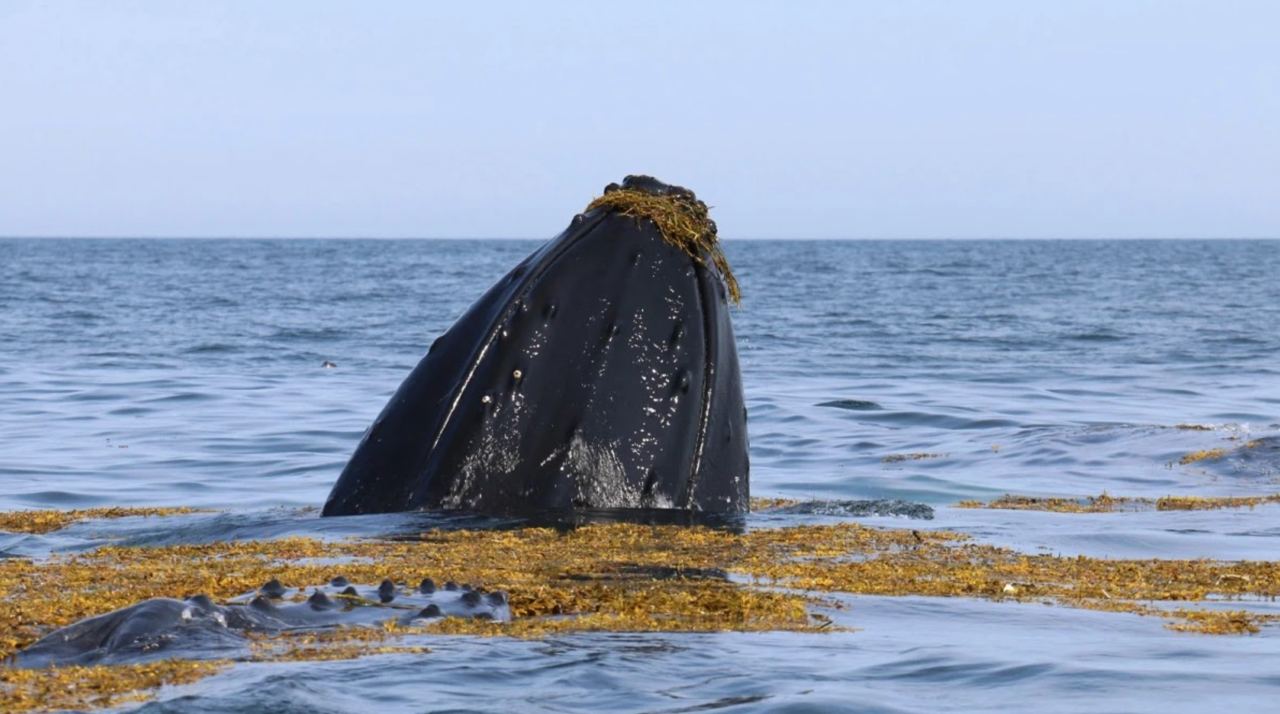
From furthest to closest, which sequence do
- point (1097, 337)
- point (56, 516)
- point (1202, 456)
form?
point (1097, 337)
point (1202, 456)
point (56, 516)

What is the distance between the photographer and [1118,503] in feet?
35.7

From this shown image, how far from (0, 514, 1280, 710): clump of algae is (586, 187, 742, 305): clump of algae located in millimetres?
1223

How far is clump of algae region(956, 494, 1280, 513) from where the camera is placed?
1055 centimetres

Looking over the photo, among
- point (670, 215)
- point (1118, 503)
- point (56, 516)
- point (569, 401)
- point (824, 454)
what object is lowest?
point (824, 454)

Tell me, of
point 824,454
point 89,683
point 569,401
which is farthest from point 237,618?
point 824,454

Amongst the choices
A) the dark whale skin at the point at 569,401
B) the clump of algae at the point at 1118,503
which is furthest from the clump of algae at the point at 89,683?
the clump of algae at the point at 1118,503

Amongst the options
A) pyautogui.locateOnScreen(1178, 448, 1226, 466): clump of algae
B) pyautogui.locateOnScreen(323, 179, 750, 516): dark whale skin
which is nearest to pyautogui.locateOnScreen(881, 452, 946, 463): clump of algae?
pyautogui.locateOnScreen(1178, 448, 1226, 466): clump of algae

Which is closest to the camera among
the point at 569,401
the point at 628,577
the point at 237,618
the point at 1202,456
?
the point at 237,618

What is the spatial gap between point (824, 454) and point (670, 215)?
23.6 ft

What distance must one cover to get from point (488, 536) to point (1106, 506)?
482cm

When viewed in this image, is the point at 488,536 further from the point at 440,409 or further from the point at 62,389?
the point at 62,389

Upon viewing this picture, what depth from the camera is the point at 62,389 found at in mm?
20953

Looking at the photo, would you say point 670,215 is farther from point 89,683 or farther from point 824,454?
point 824,454

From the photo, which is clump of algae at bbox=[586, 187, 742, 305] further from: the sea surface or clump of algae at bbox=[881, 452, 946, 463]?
clump of algae at bbox=[881, 452, 946, 463]
